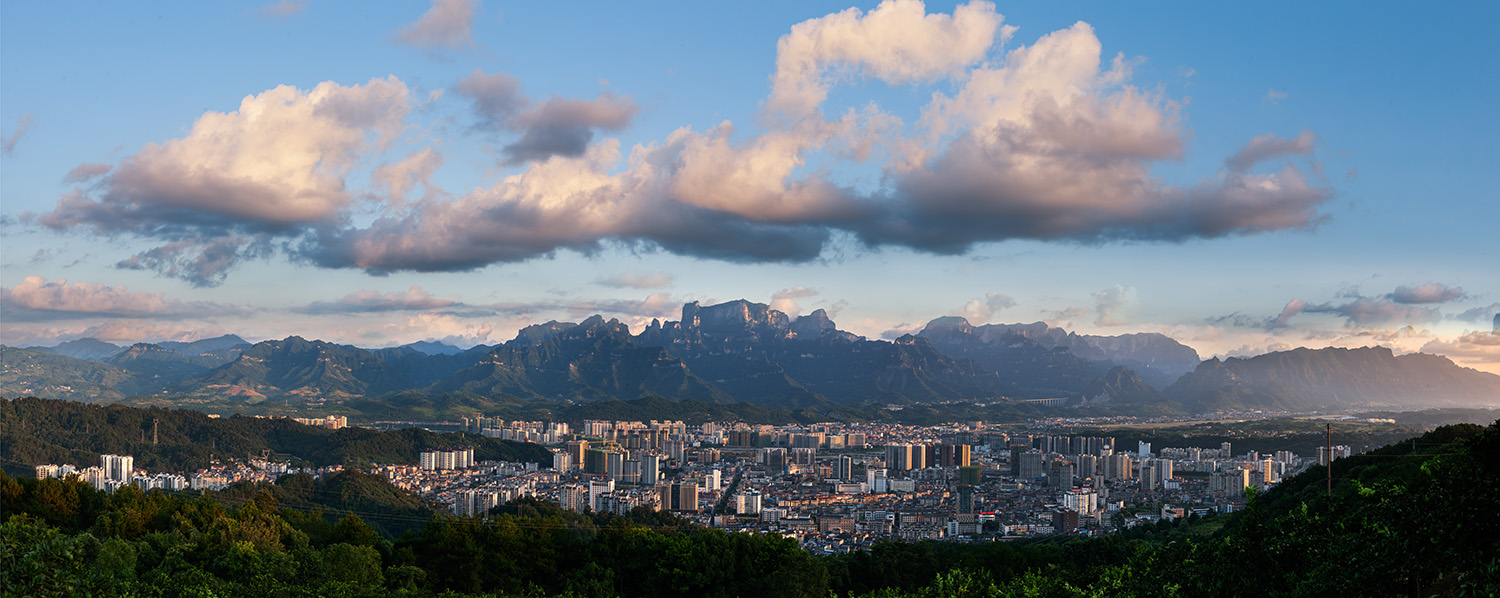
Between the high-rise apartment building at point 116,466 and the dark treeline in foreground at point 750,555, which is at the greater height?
the dark treeline in foreground at point 750,555

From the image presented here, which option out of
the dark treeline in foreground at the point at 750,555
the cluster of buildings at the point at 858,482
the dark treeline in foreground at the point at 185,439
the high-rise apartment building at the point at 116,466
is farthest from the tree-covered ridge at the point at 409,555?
the dark treeline in foreground at the point at 185,439

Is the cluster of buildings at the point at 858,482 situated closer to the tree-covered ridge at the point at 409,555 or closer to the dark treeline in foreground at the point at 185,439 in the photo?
the dark treeline in foreground at the point at 185,439

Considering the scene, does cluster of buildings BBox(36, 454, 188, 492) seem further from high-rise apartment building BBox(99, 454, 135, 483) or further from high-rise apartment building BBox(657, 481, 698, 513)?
high-rise apartment building BBox(657, 481, 698, 513)

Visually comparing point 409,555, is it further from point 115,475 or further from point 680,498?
point 115,475

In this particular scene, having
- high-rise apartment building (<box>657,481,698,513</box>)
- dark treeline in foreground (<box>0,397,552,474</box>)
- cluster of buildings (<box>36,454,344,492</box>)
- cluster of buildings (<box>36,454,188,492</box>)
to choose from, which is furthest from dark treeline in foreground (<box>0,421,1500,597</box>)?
dark treeline in foreground (<box>0,397,552,474</box>)

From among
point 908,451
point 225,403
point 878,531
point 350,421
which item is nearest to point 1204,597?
point 878,531

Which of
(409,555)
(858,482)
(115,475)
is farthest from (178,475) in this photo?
(409,555)
